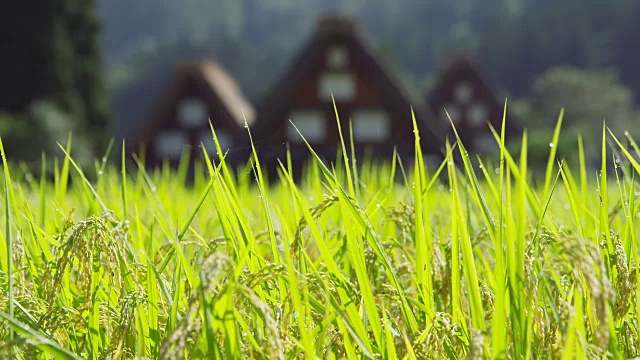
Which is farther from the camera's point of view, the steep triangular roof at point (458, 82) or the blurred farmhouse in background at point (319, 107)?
the steep triangular roof at point (458, 82)

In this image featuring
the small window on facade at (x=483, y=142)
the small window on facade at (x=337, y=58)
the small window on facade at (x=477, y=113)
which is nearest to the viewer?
the small window on facade at (x=337, y=58)

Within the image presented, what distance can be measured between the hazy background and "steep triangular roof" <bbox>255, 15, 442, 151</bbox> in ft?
56.9

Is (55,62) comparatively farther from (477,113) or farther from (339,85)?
A: (477,113)

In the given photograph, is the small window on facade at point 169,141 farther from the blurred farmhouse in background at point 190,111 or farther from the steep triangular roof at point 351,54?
the steep triangular roof at point 351,54

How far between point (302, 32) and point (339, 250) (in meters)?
82.5

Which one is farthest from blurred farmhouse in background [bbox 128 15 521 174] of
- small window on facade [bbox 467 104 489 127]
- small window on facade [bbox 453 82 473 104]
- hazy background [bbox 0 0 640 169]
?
hazy background [bbox 0 0 640 169]

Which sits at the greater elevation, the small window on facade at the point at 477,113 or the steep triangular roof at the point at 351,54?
the steep triangular roof at the point at 351,54

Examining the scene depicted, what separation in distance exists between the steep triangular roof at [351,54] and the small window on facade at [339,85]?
30.1 inches

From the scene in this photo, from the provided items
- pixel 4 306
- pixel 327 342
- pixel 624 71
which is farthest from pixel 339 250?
pixel 624 71

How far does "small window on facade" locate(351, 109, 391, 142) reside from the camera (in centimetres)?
2514

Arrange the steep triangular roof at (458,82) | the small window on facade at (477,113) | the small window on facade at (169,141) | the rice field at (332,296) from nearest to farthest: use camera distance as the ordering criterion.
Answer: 1. the rice field at (332,296)
2. the small window on facade at (169,141)
3. the small window on facade at (477,113)
4. the steep triangular roof at (458,82)

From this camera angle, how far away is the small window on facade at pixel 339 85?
82.2ft

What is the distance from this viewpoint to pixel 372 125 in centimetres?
2548

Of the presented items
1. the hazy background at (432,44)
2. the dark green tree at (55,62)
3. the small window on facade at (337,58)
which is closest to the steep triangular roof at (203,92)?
the small window on facade at (337,58)
